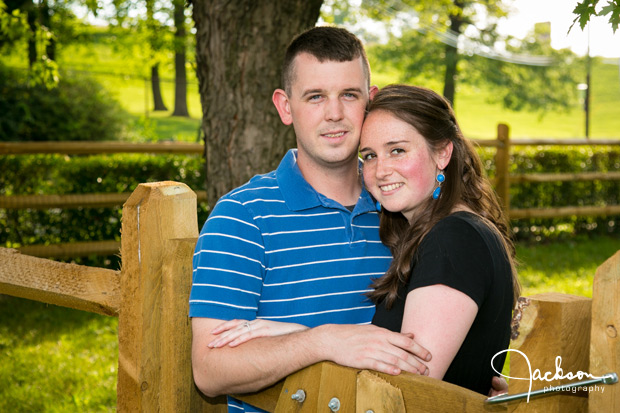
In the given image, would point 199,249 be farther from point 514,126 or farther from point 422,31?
point 514,126

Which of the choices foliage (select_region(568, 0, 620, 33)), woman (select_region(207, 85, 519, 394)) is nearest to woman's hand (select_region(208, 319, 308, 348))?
woman (select_region(207, 85, 519, 394))

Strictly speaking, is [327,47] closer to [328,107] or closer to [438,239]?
[328,107]

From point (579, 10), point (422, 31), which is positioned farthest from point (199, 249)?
point (422, 31)

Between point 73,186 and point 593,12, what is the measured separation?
7.37 meters

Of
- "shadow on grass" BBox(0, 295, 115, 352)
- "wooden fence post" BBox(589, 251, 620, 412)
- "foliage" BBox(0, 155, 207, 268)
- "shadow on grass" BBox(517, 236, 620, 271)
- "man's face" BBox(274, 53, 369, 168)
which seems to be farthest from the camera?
"shadow on grass" BBox(517, 236, 620, 271)

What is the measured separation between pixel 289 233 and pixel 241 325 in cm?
46

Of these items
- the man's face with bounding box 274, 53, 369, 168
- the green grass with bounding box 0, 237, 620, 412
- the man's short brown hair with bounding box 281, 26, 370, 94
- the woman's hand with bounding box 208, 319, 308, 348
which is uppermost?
the man's short brown hair with bounding box 281, 26, 370, 94

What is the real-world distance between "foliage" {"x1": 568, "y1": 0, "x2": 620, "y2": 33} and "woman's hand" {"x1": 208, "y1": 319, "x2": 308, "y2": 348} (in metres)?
1.31

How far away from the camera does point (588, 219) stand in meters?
12.0

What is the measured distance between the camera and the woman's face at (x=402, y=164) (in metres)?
2.33

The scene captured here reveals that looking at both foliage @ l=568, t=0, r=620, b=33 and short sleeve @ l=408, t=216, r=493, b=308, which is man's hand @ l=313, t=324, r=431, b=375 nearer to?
short sleeve @ l=408, t=216, r=493, b=308

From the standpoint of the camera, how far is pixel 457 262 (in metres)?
1.85

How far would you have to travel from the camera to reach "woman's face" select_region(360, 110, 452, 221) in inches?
91.9

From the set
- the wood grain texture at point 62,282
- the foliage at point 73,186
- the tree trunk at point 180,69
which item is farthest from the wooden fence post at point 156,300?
the tree trunk at point 180,69
